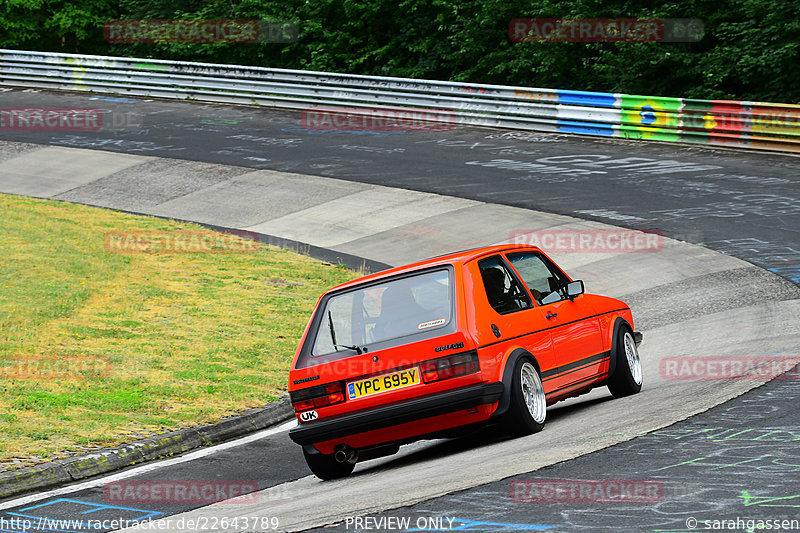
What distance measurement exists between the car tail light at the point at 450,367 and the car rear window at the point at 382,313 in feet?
0.90

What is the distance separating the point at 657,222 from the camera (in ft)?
59.7

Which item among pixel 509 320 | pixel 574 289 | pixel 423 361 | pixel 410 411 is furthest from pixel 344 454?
pixel 574 289

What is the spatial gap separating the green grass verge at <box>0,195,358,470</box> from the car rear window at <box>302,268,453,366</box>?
95.0 inches

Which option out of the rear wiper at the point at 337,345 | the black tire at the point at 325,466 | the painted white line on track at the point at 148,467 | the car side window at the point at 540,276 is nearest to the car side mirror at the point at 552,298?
the car side window at the point at 540,276

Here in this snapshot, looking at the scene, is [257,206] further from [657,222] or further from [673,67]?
[673,67]

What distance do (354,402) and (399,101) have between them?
2259 cm

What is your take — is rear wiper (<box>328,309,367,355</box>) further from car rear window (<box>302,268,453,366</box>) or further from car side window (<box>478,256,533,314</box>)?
car side window (<box>478,256,533,314</box>)

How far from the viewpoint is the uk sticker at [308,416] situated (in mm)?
7992

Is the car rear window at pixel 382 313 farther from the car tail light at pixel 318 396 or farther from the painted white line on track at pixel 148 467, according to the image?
the painted white line on track at pixel 148 467

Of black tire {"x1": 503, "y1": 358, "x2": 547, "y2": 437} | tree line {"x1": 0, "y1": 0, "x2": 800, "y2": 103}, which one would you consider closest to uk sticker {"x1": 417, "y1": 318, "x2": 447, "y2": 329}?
black tire {"x1": 503, "y1": 358, "x2": 547, "y2": 437}

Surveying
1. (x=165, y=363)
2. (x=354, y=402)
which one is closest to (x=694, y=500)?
(x=354, y=402)

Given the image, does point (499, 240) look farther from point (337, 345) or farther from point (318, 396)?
point (318, 396)

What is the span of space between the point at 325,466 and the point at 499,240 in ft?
34.1

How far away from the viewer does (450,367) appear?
774 cm
